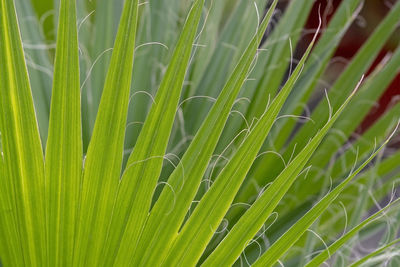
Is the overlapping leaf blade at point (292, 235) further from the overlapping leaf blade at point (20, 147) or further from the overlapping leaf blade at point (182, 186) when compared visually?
the overlapping leaf blade at point (20, 147)

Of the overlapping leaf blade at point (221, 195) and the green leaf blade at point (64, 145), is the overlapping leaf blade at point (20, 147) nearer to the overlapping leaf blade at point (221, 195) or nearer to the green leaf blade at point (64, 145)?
the green leaf blade at point (64, 145)

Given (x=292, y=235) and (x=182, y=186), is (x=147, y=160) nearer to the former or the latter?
(x=182, y=186)

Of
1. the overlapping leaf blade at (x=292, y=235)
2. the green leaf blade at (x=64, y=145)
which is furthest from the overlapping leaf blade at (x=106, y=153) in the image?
the overlapping leaf blade at (x=292, y=235)

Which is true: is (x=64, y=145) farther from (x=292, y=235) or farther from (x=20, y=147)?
(x=292, y=235)

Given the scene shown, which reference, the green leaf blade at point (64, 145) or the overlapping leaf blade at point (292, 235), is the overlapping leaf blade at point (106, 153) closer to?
the green leaf blade at point (64, 145)

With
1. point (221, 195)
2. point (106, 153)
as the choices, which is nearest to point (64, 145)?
point (106, 153)

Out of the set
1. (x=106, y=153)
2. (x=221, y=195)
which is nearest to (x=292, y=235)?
(x=221, y=195)

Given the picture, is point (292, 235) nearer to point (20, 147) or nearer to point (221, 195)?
point (221, 195)

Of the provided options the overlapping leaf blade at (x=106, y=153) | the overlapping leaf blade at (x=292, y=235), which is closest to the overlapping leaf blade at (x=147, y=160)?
the overlapping leaf blade at (x=106, y=153)

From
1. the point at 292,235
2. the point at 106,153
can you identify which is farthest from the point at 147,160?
the point at 292,235

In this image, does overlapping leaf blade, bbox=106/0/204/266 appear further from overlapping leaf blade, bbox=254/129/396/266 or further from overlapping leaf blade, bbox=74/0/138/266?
overlapping leaf blade, bbox=254/129/396/266

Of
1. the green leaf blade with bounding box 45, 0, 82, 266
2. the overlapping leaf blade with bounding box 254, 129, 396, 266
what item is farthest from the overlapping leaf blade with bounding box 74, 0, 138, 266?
the overlapping leaf blade with bounding box 254, 129, 396, 266

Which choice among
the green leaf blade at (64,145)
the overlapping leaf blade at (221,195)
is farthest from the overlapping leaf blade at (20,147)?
the overlapping leaf blade at (221,195)
